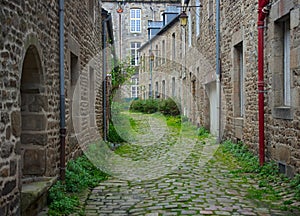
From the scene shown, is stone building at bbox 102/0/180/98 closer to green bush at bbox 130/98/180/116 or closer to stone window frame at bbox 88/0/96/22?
green bush at bbox 130/98/180/116

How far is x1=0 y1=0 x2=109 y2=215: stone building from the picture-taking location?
3945 millimetres

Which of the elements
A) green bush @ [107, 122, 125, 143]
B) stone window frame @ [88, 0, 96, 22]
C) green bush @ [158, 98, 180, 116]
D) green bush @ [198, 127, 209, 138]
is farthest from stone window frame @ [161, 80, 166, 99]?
stone window frame @ [88, 0, 96, 22]

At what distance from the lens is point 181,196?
→ 6227 millimetres

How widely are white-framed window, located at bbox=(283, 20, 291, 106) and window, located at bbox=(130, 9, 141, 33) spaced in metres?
33.9

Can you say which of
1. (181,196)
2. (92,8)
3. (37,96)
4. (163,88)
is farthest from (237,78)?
(163,88)

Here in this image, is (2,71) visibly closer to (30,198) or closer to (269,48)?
(30,198)

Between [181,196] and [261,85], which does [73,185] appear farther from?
[261,85]

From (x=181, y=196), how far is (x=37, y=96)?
2.52 meters

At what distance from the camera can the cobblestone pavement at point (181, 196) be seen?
548cm

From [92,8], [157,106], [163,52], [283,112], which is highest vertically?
[163,52]

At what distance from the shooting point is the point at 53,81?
20.0 feet

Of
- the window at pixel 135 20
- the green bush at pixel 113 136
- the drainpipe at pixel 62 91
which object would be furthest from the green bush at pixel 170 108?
the drainpipe at pixel 62 91

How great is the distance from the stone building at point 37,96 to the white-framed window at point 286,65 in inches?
149

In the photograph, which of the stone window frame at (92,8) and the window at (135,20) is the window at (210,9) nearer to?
the stone window frame at (92,8)
